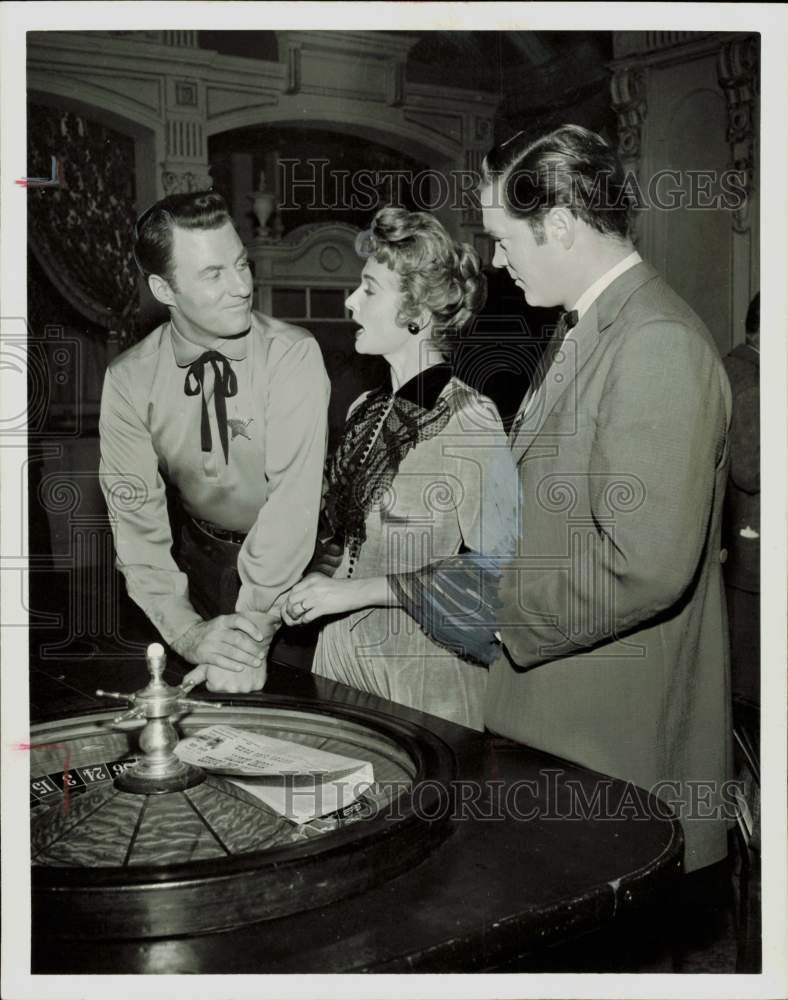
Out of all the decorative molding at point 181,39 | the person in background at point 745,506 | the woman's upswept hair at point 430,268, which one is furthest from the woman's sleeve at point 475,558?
the decorative molding at point 181,39

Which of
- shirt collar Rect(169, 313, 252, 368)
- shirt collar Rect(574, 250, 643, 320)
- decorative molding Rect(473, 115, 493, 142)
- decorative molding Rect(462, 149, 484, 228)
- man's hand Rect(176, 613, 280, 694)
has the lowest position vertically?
man's hand Rect(176, 613, 280, 694)

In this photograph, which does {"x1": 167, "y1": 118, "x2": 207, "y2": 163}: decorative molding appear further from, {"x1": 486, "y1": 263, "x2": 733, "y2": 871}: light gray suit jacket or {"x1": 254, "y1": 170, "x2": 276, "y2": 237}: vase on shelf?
{"x1": 486, "y1": 263, "x2": 733, "y2": 871}: light gray suit jacket

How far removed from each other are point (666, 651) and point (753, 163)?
0.87 meters

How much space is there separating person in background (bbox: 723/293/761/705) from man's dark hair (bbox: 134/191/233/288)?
3.19 ft

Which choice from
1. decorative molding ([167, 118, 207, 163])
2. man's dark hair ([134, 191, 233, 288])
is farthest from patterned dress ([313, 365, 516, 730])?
decorative molding ([167, 118, 207, 163])

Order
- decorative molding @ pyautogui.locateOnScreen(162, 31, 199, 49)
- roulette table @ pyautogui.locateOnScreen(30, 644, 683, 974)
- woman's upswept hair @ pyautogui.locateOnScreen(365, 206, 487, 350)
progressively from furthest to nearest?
woman's upswept hair @ pyautogui.locateOnScreen(365, 206, 487, 350), decorative molding @ pyautogui.locateOnScreen(162, 31, 199, 49), roulette table @ pyautogui.locateOnScreen(30, 644, 683, 974)

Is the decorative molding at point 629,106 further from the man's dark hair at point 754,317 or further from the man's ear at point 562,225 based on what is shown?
the man's dark hair at point 754,317

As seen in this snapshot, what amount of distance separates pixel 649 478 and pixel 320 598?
2.40ft

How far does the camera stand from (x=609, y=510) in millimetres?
1686

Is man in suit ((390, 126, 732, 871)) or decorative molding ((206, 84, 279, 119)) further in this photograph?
decorative molding ((206, 84, 279, 119))

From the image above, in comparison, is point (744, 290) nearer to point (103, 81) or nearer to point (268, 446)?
point (268, 446)

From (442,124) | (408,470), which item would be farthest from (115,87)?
(408,470)

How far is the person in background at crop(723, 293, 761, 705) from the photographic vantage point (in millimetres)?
1732

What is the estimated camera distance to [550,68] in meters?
1.89
